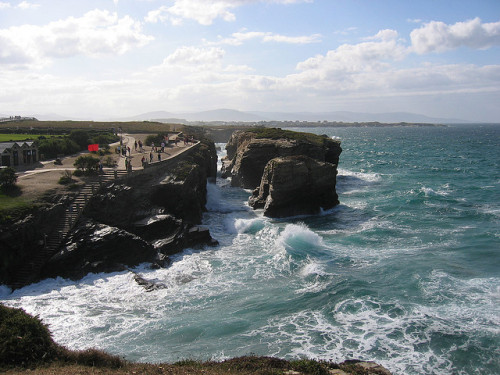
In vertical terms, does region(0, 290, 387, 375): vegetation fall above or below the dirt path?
below

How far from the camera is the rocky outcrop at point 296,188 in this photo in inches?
1602

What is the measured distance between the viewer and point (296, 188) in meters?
41.4

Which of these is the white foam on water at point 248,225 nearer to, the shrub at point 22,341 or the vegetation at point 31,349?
the vegetation at point 31,349

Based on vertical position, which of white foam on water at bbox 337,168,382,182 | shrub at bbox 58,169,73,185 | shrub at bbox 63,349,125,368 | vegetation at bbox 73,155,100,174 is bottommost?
shrub at bbox 63,349,125,368

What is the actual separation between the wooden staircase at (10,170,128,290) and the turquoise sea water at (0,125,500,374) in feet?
4.25

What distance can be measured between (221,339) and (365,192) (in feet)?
130

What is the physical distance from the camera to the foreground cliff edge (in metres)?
13.4

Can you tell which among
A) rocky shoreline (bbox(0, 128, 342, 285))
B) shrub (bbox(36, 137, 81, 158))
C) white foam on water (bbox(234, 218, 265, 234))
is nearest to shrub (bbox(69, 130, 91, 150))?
shrub (bbox(36, 137, 81, 158))

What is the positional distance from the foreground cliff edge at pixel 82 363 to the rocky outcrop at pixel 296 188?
2615cm

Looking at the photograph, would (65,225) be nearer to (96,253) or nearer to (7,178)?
(96,253)

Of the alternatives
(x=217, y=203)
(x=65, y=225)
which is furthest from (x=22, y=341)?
(x=217, y=203)

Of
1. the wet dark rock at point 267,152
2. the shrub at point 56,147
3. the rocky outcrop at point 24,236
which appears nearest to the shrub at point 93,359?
the rocky outcrop at point 24,236

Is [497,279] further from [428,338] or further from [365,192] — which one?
[365,192]

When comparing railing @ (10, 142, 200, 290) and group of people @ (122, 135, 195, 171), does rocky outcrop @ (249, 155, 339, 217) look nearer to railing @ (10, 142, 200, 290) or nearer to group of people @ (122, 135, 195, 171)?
group of people @ (122, 135, 195, 171)
